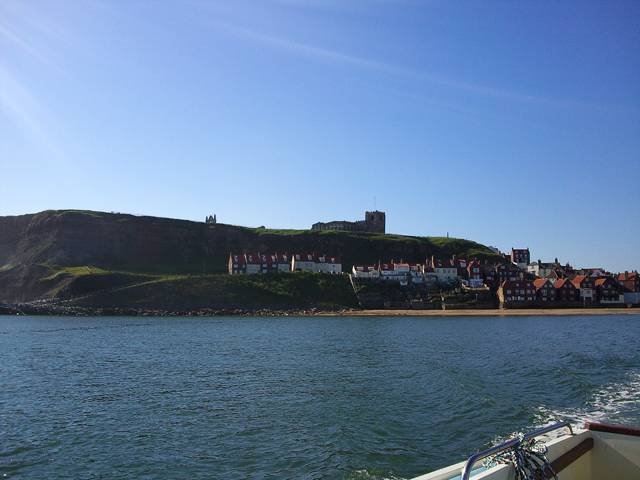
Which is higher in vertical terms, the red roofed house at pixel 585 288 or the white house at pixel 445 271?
the white house at pixel 445 271

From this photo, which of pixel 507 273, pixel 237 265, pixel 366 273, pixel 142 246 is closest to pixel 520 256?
pixel 507 273

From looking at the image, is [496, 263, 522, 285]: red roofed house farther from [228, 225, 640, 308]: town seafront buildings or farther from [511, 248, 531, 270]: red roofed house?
[511, 248, 531, 270]: red roofed house

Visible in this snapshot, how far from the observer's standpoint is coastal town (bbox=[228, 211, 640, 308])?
127812mm

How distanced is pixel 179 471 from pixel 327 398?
11.8m

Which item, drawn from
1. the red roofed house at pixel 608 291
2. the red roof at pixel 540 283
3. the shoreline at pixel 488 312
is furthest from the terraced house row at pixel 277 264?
the red roofed house at pixel 608 291

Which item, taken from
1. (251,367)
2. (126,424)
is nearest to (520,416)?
(126,424)

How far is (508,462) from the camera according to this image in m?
7.73

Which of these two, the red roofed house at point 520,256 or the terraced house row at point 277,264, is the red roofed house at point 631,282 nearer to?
the red roofed house at point 520,256

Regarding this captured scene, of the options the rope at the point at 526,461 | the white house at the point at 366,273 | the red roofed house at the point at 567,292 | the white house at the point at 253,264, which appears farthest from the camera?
the white house at the point at 253,264

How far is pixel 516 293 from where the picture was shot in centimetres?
12600

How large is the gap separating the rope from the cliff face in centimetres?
13688

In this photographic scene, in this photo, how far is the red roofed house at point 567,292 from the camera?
130 meters

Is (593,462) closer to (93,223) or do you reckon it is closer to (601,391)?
(601,391)

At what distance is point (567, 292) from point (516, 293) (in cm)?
1518
